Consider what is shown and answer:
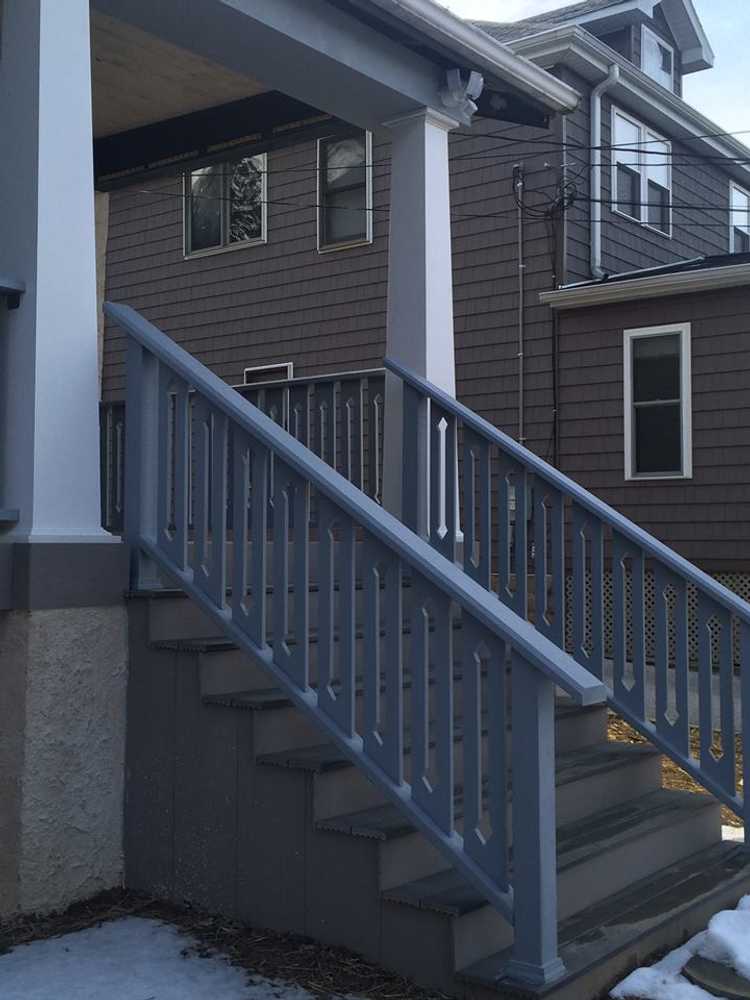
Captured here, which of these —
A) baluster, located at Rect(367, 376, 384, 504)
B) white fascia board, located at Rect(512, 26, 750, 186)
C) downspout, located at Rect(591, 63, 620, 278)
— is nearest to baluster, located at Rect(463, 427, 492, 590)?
baluster, located at Rect(367, 376, 384, 504)

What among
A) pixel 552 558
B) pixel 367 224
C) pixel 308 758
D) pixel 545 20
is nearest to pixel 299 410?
pixel 552 558

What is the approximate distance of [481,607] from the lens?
2992 millimetres

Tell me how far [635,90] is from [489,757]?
1144 cm

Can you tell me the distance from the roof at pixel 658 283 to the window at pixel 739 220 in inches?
194

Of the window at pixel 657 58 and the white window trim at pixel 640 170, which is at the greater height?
the window at pixel 657 58

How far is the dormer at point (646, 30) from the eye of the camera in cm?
1390

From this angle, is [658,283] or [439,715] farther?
[658,283]

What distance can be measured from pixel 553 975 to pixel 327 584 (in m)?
1.29

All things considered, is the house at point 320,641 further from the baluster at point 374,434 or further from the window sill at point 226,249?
the window sill at point 226,249

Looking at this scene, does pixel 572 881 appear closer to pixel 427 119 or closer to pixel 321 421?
pixel 321 421

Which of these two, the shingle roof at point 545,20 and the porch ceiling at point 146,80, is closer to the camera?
the porch ceiling at point 146,80

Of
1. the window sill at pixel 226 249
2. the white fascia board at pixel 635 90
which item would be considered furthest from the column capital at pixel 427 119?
the window sill at pixel 226 249

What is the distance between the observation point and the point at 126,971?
10.6 feet

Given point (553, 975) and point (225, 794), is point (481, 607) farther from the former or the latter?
point (225, 794)
